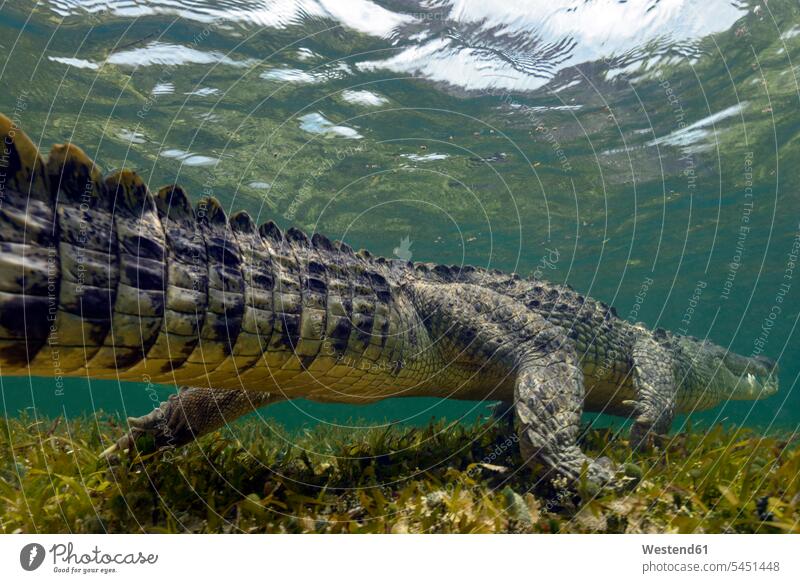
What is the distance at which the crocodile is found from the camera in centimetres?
205

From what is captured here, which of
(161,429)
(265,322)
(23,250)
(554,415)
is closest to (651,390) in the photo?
(554,415)

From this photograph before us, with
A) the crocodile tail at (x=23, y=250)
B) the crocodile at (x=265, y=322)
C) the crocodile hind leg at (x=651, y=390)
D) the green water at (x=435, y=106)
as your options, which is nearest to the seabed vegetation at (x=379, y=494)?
the crocodile at (x=265, y=322)

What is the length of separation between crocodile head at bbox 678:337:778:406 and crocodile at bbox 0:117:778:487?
45 centimetres

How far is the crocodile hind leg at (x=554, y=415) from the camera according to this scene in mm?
3561

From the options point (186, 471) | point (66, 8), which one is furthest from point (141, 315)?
point (66, 8)

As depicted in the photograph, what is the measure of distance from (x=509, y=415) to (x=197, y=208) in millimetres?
4782

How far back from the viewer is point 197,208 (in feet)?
9.76

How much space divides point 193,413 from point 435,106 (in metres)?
10.8

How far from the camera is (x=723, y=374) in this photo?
7988 mm

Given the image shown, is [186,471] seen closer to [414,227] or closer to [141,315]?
[141,315]

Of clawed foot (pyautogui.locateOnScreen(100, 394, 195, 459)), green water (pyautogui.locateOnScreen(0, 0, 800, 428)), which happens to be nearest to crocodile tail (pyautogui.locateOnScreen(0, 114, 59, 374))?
green water (pyautogui.locateOnScreen(0, 0, 800, 428))

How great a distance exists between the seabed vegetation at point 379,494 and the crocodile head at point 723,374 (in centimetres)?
333
